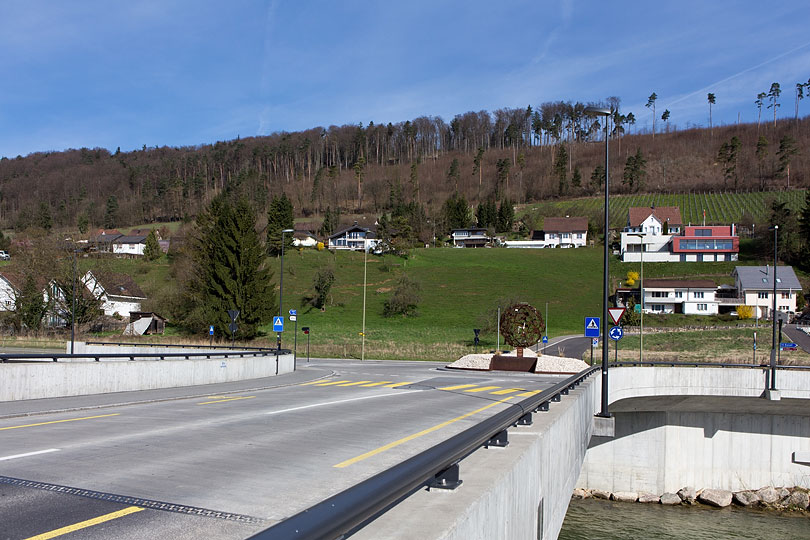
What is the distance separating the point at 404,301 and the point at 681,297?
136 feet

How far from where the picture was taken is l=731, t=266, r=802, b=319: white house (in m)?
88.9

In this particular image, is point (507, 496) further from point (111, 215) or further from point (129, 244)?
point (111, 215)

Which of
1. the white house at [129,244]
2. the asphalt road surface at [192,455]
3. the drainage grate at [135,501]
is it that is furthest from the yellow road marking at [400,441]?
the white house at [129,244]

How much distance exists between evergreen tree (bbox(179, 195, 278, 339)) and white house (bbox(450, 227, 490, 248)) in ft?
278

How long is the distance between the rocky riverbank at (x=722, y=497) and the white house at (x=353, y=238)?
113274mm

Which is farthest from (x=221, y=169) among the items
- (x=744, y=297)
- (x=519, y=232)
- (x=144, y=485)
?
(x=144, y=485)

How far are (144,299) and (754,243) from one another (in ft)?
327

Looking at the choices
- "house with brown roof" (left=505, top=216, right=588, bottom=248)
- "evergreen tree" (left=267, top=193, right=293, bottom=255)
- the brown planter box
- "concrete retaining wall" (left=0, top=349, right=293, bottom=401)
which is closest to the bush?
"evergreen tree" (left=267, top=193, right=293, bottom=255)

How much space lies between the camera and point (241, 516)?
6352 mm

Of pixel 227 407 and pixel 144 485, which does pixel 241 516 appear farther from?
pixel 227 407

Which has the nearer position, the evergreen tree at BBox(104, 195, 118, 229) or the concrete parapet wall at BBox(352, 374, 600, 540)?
the concrete parapet wall at BBox(352, 374, 600, 540)

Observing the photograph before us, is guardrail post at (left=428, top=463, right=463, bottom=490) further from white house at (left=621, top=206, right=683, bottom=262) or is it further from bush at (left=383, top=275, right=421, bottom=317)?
white house at (left=621, top=206, right=683, bottom=262)

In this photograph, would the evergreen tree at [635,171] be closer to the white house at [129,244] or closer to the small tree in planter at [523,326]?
the white house at [129,244]

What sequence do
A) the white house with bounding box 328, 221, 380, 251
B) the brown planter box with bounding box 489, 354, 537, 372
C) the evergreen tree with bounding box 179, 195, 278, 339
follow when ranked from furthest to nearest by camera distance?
the white house with bounding box 328, 221, 380, 251 < the evergreen tree with bounding box 179, 195, 278, 339 < the brown planter box with bounding box 489, 354, 537, 372
